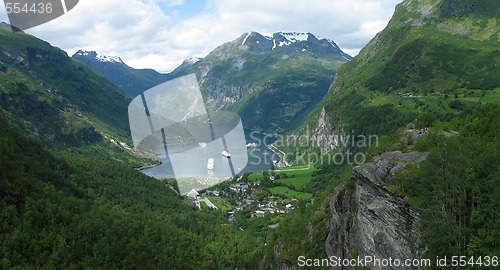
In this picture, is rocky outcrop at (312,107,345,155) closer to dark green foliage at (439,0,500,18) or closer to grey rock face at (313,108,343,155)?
grey rock face at (313,108,343,155)

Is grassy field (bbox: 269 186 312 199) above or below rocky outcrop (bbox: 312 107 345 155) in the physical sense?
below

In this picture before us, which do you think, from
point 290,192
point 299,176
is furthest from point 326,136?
point 290,192

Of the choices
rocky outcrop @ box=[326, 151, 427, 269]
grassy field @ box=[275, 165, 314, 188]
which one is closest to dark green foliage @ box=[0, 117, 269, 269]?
rocky outcrop @ box=[326, 151, 427, 269]

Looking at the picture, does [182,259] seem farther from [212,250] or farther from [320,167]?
[320,167]

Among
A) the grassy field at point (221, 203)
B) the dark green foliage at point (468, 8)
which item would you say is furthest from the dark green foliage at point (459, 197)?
the dark green foliage at point (468, 8)

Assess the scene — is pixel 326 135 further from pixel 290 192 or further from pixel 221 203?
pixel 221 203
